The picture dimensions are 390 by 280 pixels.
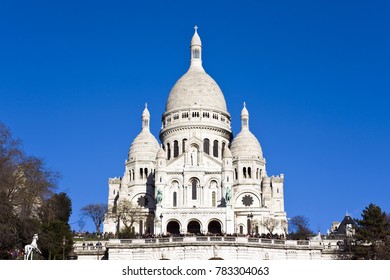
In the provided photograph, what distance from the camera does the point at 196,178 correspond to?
114 m

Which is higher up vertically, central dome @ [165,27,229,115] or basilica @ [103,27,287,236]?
central dome @ [165,27,229,115]

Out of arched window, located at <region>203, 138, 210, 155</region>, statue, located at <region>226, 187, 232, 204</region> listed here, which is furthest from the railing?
arched window, located at <region>203, 138, 210, 155</region>

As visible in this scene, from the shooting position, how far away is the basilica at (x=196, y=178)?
106 metres

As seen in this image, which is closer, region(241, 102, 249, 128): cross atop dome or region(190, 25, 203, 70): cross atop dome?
region(241, 102, 249, 128): cross atop dome

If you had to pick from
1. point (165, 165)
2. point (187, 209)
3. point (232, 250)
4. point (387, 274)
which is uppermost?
point (165, 165)

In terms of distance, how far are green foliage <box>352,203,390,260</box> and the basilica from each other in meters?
32.1

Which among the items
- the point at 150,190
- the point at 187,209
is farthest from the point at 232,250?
the point at 150,190

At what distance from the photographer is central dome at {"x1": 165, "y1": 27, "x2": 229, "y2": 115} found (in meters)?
127

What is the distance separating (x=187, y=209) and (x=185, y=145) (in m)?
16.7

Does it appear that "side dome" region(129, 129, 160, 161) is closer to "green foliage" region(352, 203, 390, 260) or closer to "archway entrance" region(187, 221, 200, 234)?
"archway entrance" region(187, 221, 200, 234)

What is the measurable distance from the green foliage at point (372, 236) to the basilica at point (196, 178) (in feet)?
105

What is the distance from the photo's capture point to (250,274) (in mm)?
38875

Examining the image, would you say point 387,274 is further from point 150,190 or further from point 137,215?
point 150,190

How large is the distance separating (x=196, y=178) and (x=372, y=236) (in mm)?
46797
